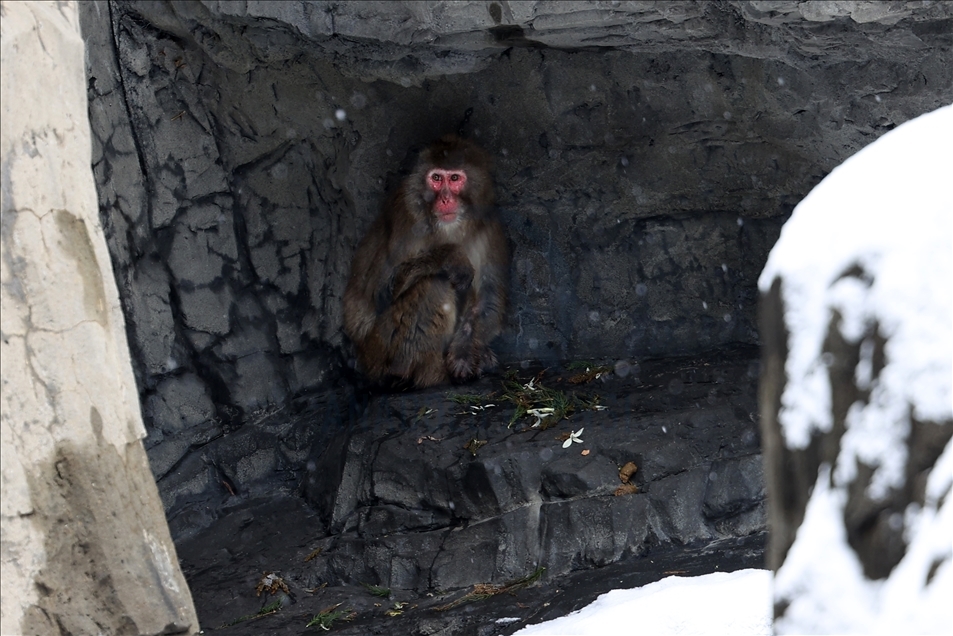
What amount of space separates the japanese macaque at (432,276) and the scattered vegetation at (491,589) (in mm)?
1453

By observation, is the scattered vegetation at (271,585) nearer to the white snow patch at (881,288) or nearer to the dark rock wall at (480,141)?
the dark rock wall at (480,141)

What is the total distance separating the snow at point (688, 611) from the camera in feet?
8.90

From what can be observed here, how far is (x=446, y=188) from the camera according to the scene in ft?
16.7

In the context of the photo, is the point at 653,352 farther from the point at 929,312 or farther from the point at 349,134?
the point at 929,312

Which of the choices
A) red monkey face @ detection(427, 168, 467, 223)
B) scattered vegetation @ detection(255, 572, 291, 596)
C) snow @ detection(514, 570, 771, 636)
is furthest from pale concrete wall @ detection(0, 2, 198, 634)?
red monkey face @ detection(427, 168, 467, 223)

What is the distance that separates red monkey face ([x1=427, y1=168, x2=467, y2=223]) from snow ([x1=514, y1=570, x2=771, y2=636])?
2.48 metres

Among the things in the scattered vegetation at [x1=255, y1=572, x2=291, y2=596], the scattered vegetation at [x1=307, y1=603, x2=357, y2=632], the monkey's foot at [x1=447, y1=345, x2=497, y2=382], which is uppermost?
the monkey's foot at [x1=447, y1=345, x2=497, y2=382]

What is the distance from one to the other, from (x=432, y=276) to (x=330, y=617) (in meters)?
1.97

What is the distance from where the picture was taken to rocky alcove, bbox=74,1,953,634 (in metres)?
3.82

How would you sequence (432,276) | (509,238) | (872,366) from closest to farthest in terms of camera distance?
(872,366) < (432,276) < (509,238)

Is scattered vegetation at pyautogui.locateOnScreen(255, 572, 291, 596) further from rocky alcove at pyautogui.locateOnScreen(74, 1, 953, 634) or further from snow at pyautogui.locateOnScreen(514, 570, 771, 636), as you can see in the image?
snow at pyautogui.locateOnScreen(514, 570, 771, 636)

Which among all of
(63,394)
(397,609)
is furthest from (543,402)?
(63,394)

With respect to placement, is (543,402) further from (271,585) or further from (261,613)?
(261,613)

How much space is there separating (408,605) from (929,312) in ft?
9.90
